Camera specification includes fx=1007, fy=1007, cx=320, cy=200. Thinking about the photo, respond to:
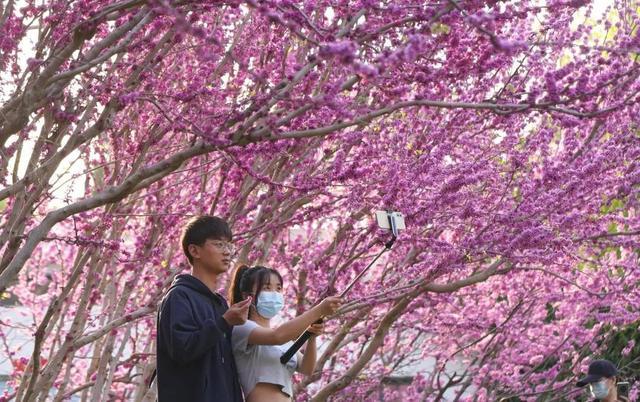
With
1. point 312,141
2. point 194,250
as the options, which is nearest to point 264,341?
point 194,250

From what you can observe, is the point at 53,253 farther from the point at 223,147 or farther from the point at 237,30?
the point at 223,147

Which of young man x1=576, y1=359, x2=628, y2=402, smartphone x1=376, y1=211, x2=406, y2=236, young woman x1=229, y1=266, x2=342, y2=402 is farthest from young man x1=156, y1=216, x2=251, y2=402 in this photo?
young man x1=576, y1=359, x2=628, y2=402

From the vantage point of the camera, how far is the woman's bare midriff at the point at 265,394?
13.0 ft

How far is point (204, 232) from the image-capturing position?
152 inches

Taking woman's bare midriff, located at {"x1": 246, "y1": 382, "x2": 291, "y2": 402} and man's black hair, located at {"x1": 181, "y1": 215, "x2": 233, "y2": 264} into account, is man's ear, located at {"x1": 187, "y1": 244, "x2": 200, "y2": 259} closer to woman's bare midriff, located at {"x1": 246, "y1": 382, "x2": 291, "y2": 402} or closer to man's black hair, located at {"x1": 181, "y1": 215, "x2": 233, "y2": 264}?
man's black hair, located at {"x1": 181, "y1": 215, "x2": 233, "y2": 264}

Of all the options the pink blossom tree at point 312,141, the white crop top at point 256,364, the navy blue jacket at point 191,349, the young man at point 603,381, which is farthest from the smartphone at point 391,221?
the young man at point 603,381

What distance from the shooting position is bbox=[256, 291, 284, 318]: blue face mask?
404 centimetres

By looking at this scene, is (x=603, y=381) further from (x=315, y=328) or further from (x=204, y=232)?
(x=204, y=232)

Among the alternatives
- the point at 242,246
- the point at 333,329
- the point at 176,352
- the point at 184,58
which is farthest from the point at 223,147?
the point at 333,329

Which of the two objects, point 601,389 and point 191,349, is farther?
point 601,389

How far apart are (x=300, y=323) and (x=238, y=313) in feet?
0.95

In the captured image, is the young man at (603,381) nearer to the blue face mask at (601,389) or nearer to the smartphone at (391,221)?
the blue face mask at (601,389)

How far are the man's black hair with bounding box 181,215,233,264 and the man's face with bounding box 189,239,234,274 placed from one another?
2cm

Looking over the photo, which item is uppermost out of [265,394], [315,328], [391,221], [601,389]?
[391,221]
